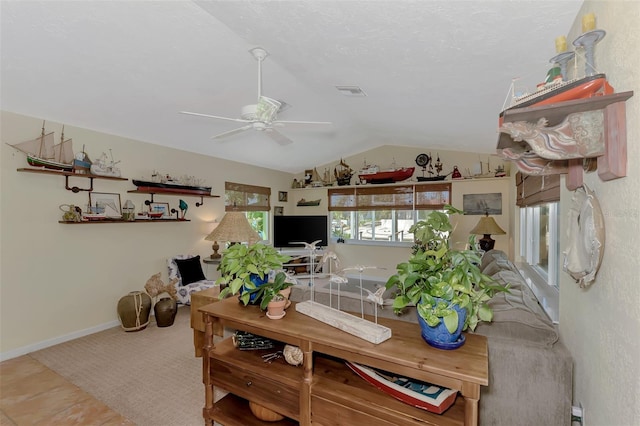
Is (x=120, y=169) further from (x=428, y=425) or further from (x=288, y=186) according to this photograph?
(x=428, y=425)

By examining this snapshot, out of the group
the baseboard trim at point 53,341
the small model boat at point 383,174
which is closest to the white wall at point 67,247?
the baseboard trim at point 53,341

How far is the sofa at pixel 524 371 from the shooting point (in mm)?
1378

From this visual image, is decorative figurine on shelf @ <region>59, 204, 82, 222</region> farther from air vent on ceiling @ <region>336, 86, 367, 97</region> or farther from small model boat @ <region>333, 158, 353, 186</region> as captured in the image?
small model boat @ <region>333, 158, 353, 186</region>

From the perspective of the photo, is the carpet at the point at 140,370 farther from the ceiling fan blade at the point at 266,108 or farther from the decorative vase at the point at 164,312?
the ceiling fan blade at the point at 266,108

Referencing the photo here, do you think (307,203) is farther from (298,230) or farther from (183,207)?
(183,207)

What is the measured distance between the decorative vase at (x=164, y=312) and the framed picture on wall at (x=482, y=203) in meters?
5.01

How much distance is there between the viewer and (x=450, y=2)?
1387 millimetres

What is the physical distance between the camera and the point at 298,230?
6.37m

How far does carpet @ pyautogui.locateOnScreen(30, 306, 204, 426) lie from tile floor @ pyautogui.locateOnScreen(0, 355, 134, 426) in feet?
0.22

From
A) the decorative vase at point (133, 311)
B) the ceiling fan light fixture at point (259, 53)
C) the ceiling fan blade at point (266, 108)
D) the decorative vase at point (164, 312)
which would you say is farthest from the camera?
the decorative vase at point (164, 312)

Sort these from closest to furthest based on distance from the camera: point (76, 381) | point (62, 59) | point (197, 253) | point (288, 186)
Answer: point (62, 59) < point (76, 381) < point (197, 253) < point (288, 186)

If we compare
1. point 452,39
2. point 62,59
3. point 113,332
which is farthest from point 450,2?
point 113,332

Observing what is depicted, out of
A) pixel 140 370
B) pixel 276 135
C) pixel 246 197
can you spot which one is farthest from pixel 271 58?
pixel 246 197

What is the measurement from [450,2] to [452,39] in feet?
1.08
